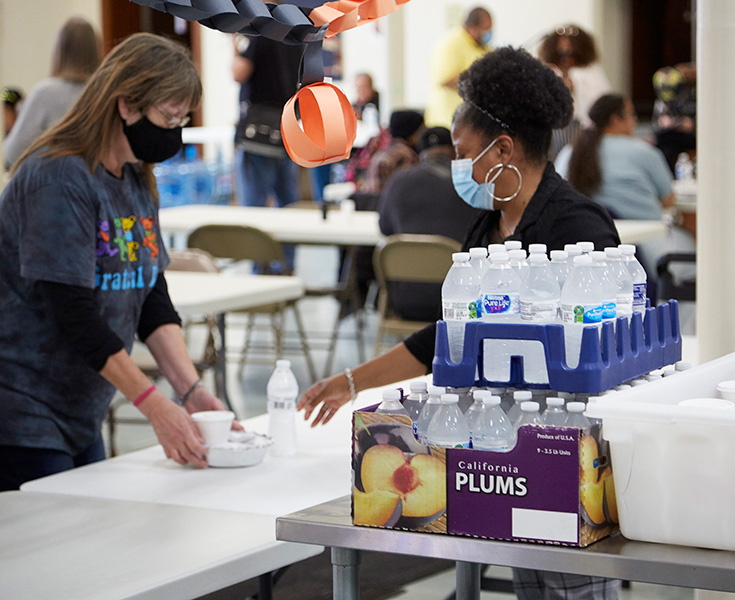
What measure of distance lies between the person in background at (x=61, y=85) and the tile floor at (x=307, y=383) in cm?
152

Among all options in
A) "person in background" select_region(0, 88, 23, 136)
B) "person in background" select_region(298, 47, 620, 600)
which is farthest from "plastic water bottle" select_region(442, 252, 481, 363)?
"person in background" select_region(0, 88, 23, 136)

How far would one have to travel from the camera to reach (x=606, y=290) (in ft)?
5.91

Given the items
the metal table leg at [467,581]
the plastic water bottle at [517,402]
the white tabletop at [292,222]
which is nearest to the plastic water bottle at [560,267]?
the plastic water bottle at [517,402]

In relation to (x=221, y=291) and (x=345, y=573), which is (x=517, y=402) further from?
(x=221, y=291)

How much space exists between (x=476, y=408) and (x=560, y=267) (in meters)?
0.35

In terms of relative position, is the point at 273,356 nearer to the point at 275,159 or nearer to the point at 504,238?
the point at 275,159

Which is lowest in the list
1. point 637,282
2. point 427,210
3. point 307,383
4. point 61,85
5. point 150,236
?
point 307,383

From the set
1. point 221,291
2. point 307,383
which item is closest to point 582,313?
point 221,291

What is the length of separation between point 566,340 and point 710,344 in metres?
0.95

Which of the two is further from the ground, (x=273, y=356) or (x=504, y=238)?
(x=504, y=238)

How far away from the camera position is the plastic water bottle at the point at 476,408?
169 cm

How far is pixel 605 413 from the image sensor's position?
159 centimetres

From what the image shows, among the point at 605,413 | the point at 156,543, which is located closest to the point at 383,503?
the point at 605,413

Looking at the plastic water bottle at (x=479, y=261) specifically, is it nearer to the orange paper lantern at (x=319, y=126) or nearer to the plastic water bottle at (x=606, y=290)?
the plastic water bottle at (x=606, y=290)
